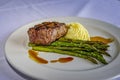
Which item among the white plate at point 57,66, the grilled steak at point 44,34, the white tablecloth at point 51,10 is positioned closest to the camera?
the white plate at point 57,66

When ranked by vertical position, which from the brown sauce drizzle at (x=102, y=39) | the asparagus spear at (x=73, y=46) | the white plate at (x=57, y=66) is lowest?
the white plate at (x=57, y=66)

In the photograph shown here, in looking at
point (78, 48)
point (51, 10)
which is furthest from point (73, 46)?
point (51, 10)

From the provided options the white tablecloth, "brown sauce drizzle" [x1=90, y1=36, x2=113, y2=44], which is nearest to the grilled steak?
"brown sauce drizzle" [x1=90, y1=36, x2=113, y2=44]

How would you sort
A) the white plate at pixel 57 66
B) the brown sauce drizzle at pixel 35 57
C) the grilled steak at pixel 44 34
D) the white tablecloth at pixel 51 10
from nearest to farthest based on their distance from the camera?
the white plate at pixel 57 66, the brown sauce drizzle at pixel 35 57, the grilled steak at pixel 44 34, the white tablecloth at pixel 51 10

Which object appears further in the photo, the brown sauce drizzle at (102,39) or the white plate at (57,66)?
the brown sauce drizzle at (102,39)

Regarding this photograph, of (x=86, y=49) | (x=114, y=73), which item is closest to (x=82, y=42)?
(x=86, y=49)

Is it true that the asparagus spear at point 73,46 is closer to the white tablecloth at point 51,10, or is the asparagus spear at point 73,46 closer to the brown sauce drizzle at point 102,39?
the brown sauce drizzle at point 102,39

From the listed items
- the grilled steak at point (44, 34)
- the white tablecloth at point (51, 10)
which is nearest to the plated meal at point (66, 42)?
the grilled steak at point (44, 34)
